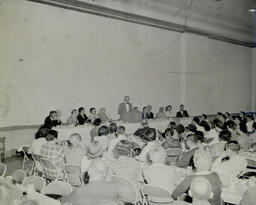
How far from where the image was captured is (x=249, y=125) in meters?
9.39

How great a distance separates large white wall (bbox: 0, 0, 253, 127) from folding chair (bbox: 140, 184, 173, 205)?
632cm

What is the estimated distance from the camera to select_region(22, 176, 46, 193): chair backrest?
11.4 ft

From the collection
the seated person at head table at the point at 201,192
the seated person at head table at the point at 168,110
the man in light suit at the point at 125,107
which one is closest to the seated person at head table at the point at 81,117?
the man in light suit at the point at 125,107

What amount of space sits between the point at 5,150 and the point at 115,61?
5305mm

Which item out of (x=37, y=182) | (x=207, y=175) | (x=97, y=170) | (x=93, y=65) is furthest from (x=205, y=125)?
(x=97, y=170)

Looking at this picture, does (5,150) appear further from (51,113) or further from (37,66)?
(37,66)

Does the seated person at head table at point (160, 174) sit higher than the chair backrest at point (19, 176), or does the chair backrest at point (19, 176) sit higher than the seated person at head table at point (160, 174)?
the seated person at head table at point (160, 174)

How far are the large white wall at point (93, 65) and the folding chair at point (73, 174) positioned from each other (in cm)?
477

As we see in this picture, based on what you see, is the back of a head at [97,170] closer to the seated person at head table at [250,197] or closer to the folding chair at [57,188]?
the folding chair at [57,188]

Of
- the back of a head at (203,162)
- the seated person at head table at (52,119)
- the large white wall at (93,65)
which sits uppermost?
the large white wall at (93,65)

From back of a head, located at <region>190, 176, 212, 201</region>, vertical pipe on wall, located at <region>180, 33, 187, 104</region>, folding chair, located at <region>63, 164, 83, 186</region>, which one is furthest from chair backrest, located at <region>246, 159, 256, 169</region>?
vertical pipe on wall, located at <region>180, 33, 187, 104</region>

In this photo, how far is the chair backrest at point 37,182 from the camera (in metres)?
3.49

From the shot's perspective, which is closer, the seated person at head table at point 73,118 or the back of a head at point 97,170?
the back of a head at point 97,170

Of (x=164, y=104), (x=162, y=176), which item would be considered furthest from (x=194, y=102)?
(x=162, y=176)
